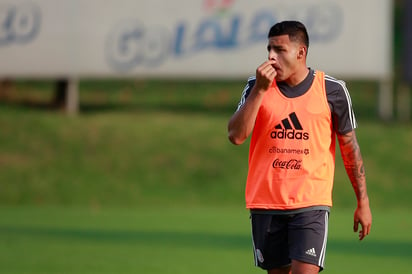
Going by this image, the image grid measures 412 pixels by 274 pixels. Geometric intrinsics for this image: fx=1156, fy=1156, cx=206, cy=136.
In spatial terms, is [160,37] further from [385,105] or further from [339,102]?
[339,102]

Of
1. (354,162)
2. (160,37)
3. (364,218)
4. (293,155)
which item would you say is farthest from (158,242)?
(160,37)

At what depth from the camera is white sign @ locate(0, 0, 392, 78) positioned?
29.1m

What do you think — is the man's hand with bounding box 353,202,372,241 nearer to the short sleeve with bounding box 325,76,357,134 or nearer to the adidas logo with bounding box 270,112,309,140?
the short sleeve with bounding box 325,76,357,134

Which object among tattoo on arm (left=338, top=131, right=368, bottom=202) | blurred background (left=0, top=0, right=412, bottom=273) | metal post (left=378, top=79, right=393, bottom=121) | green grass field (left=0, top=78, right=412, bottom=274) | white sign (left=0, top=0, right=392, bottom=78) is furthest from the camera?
metal post (left=378, top=79, right=393, bottom=121)

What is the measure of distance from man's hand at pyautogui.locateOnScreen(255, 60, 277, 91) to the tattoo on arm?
84 cm

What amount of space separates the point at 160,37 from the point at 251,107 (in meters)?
22.1

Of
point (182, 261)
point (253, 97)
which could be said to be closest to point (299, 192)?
point (253, 97)

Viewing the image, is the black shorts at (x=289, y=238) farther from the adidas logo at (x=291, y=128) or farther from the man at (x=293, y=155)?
the adidas logo at (x=291, y=128)

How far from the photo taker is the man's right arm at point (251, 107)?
288 inches

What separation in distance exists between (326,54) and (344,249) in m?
13.7

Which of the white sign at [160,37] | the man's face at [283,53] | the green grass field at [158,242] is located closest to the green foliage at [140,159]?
the white sign at [160,37]

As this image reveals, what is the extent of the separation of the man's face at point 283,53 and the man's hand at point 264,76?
0.79 ft

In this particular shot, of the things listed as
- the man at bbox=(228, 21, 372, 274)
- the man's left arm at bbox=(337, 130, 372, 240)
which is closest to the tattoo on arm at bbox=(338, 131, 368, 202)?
the man's left arm at bbox=(337, 130, 372, 240)

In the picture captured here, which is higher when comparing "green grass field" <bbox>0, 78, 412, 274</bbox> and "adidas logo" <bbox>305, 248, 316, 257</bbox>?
"adidas logo" <bbox>305, 248, 316, 257</bbox>
